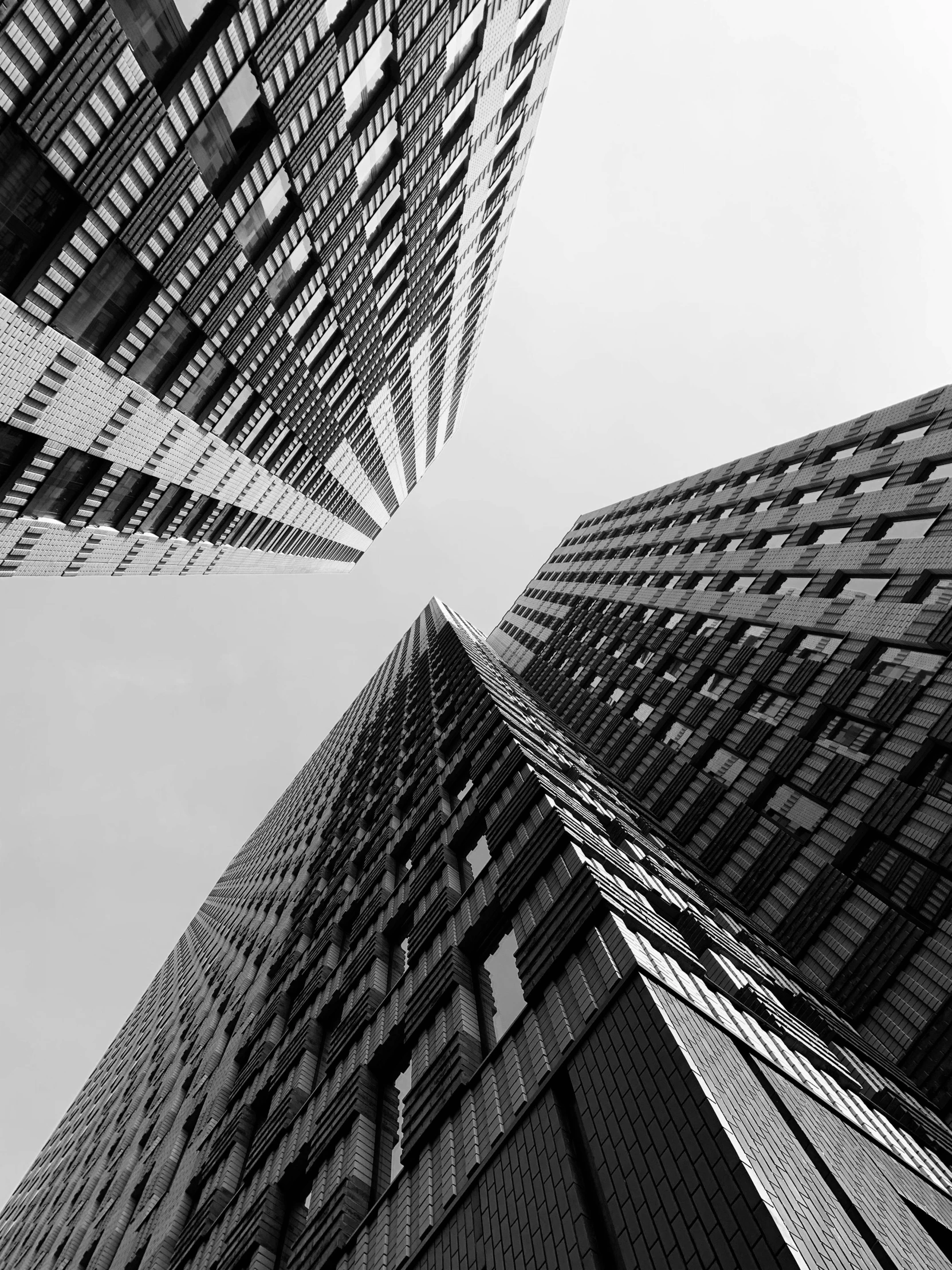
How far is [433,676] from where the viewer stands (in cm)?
7300

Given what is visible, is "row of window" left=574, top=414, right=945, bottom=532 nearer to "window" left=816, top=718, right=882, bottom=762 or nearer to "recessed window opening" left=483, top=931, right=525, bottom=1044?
"window" left=816, top=718, right=882, bottom=762

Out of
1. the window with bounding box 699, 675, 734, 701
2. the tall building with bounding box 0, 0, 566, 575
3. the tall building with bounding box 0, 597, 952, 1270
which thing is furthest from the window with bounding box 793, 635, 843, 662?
the tall building with bounding box 0, 0, 566, 575

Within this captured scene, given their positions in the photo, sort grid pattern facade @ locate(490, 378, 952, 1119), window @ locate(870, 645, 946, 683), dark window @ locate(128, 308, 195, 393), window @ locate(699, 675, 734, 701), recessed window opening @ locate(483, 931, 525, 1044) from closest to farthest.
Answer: recessed window opening @ locate(483, 931, 525, 1044) → grid pattern facade @ locate(490, 378, 952, 1119) → window @ locate(870, 645, 946, 683) → window @ locate(699, 675, 734, 701) → dark window @ locate(128, 308, 195, 393)

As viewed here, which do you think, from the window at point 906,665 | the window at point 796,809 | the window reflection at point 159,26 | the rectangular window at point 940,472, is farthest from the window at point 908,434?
the window reflection at point 159,26

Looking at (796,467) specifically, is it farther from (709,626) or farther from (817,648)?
(817,648)

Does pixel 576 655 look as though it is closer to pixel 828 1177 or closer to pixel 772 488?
pixel 772 488

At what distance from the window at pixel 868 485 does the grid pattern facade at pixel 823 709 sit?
0.11m

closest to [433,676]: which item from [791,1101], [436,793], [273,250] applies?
[436,793]

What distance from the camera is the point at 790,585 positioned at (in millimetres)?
41312

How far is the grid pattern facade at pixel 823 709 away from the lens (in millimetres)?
26078

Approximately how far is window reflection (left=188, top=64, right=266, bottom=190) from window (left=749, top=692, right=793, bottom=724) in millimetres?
37934

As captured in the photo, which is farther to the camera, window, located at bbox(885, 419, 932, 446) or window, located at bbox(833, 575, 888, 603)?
window, located at bbox(885, 419, 932, 446)

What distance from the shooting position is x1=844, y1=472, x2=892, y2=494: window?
39.8 m

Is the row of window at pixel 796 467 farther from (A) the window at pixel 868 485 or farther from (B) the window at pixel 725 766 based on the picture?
(B) the window at pixel 725 766
